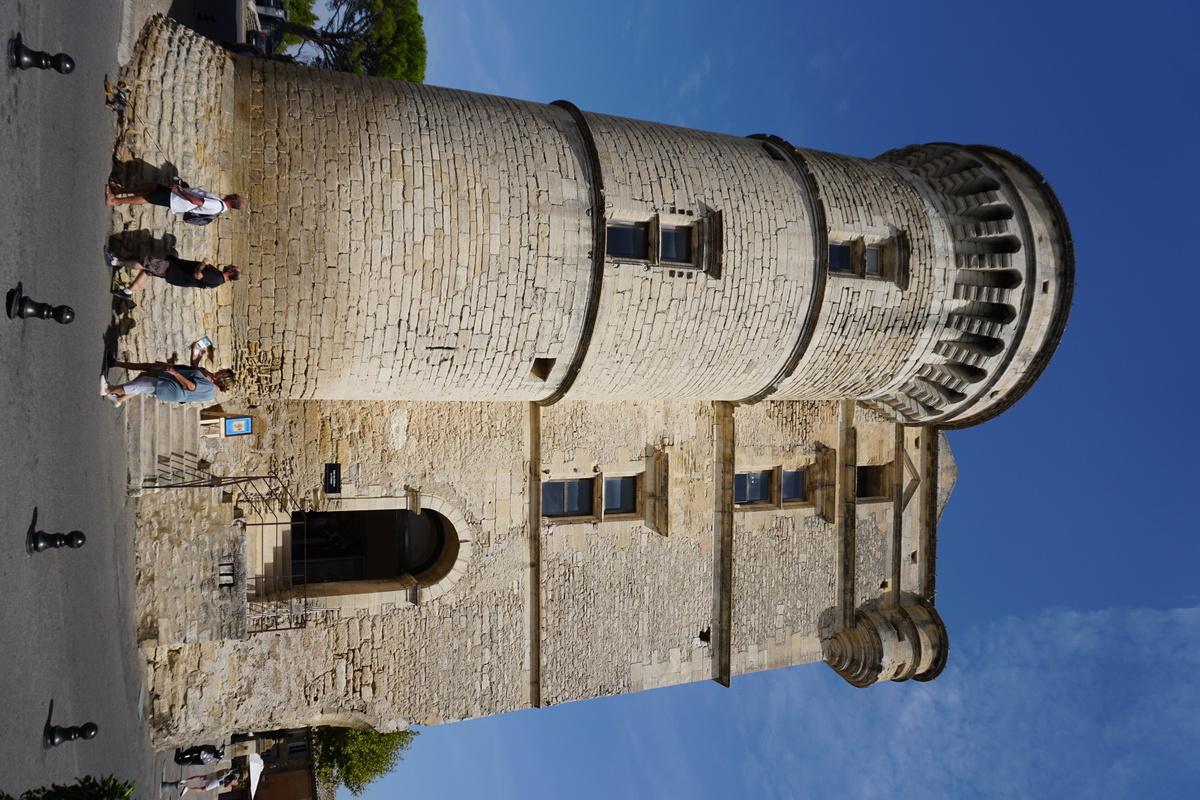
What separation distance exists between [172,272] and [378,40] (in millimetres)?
19273

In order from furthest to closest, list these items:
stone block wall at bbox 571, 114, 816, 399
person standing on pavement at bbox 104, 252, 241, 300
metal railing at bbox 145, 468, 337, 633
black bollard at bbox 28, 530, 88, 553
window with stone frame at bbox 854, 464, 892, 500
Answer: window with stone frame at bbox 854, 464, 892, 500
stone block wall at bbox 571, 114, 816, 399
metal railing at bbox 145, 468, 337, 633
person standing on pavement at bbox 104, 252, 241, 300
black bollard at bbox 28, 530, 88, 553

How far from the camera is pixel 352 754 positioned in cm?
2078

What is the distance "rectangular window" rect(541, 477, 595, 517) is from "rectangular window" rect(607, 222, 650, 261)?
3.34 metres

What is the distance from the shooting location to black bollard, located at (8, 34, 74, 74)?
4734mm

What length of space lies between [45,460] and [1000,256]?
1053 centimetres

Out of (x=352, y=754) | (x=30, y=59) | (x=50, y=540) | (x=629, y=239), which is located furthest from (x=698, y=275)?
(x=352, y=754)

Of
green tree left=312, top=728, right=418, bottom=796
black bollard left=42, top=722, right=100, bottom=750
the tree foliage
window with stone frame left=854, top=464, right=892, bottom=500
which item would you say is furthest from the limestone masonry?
green tree left=312, top=728, right=418, bottom=796

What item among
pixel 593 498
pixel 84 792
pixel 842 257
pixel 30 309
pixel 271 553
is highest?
pixel 842 257

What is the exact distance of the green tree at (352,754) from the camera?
20.8 m

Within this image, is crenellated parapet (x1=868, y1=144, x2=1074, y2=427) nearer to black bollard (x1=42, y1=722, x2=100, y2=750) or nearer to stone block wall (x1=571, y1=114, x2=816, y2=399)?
stone block wall (x1=571, y1=114, x2=816, y2=399)

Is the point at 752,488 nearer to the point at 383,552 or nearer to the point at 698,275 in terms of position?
the point at 698,275

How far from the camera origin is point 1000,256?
1020cm

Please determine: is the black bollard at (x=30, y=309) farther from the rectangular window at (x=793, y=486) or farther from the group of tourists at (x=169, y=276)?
the rectangular window at (x=793, y=486)

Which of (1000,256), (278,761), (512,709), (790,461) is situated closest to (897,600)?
(790,461)
